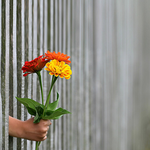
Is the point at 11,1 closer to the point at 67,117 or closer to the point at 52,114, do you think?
the point at 52,114

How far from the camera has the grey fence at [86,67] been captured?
0.90m

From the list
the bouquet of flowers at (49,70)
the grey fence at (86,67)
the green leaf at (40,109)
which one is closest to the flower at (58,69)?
the bouquet of flowers at (49,70)

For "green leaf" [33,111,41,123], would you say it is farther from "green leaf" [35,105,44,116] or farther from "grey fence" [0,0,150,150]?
Result: "grey fence" [0,0,150,150]

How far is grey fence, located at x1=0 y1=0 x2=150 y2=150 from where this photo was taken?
2.97ft

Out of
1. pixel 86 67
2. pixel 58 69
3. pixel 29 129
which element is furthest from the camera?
pixel 86 67

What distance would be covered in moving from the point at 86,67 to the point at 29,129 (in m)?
0.84

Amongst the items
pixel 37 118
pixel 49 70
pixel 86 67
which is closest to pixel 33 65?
pixel 49 70

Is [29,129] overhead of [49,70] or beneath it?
beneath

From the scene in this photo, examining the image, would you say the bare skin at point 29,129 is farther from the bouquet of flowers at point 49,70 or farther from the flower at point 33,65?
the flower at point 33,65

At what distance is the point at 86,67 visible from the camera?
5.13 ft

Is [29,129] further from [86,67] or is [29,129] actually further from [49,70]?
[86,67]

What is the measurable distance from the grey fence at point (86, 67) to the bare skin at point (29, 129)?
3 cm

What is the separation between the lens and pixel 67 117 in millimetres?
1349

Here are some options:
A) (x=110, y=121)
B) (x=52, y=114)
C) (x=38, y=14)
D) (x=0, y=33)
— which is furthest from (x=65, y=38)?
(x=110, y=121)
